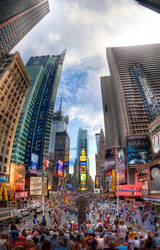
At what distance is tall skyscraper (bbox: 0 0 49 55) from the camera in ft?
278

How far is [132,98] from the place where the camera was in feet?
414

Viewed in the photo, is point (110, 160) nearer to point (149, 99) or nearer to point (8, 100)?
point (149, 99)

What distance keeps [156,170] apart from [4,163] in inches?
2168

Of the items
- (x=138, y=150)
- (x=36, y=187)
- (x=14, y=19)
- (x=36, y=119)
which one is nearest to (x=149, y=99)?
(x=138, y=150)

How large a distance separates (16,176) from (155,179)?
175 ft

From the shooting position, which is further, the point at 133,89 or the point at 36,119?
the point at 36,119

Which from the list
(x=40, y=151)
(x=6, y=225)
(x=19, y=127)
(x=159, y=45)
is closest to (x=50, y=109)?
(x=40, y=151)

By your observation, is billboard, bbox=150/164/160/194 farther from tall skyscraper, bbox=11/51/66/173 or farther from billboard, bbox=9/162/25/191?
tall skyscraper, bbox=11/51/66/173

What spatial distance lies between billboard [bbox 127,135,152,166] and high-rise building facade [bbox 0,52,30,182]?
217ft

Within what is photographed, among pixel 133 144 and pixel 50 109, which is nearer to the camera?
pixel 133 144

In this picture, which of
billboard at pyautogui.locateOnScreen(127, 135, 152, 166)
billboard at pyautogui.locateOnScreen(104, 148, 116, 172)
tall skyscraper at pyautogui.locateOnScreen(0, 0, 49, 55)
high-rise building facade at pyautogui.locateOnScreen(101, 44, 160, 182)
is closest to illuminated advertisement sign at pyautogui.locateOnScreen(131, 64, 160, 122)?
high-rise building facade at pyautogui.locateOnScreen(101, 44, 160, 182)

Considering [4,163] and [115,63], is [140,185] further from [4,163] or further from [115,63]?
[115,63]

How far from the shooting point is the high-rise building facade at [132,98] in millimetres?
96938

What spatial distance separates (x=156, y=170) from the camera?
182ft
